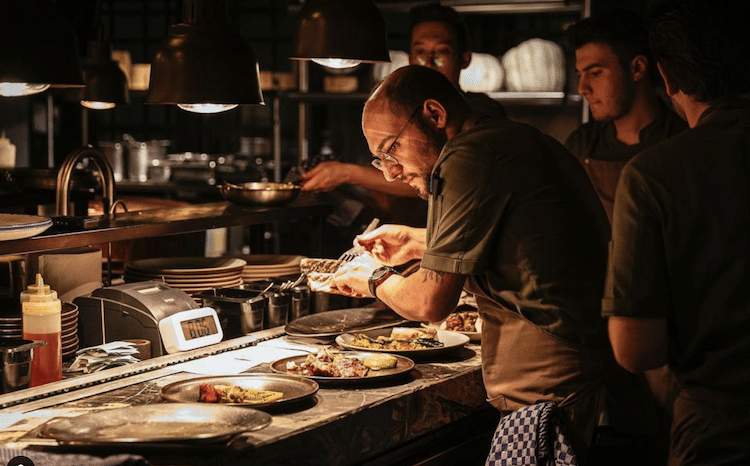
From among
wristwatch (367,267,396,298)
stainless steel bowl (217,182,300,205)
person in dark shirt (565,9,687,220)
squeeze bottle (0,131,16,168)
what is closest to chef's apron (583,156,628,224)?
person in dark shirt (565,9,687,220)

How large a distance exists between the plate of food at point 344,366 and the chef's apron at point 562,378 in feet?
1.12

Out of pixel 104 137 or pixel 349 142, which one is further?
pixel 104 137

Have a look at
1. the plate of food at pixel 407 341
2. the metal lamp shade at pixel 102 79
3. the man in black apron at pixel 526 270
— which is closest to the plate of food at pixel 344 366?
the plate of food at pixel 407 341

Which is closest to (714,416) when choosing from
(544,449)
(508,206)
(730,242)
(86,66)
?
(730,242)

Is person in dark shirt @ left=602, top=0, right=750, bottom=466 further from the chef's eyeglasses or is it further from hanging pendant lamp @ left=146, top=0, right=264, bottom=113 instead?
hanging pendant lamp @ left=146, top=0, right=264, bottom=113

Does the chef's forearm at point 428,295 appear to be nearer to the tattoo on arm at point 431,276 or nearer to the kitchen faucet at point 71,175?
the tattoo on arm at point 431,276

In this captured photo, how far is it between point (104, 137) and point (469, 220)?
33.6 ft

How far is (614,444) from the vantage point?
2.72 meters

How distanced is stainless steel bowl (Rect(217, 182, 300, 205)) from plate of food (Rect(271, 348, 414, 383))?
1.17m

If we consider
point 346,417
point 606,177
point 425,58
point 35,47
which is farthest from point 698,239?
point 425,58

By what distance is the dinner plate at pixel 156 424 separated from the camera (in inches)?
88.1

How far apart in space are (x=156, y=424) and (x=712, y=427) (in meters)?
1.20

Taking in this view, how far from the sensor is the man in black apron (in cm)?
263

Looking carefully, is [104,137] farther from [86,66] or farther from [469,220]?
[469,220]
